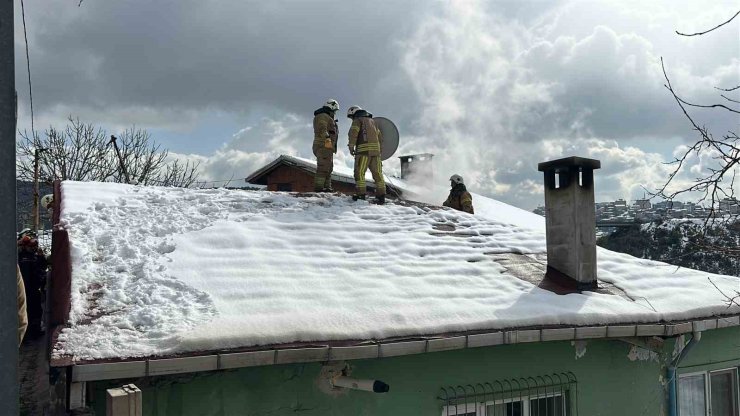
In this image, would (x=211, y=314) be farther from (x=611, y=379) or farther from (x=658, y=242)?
(x=658, y=242)

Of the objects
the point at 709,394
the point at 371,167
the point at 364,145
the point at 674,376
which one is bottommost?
the point at 709,394

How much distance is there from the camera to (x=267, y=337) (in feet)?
14.1

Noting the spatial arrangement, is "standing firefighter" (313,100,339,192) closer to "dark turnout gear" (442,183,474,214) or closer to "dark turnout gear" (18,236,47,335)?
"dark turnout gear" (442,183,474,214)

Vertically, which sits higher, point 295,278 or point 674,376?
point 295,278

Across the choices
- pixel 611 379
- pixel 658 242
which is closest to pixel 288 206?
pixel 611 379

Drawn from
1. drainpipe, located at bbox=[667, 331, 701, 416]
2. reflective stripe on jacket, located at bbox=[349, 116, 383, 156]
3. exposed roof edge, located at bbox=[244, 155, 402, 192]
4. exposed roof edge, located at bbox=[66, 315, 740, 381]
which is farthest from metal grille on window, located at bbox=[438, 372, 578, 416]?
exposed roof edge, located at bbox=[244, 155, 402, 192]

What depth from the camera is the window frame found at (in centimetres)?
526

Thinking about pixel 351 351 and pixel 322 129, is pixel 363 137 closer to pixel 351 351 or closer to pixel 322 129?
pixel 322 129

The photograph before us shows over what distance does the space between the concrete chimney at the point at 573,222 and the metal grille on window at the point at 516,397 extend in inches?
58.2

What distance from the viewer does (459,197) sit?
11.6m

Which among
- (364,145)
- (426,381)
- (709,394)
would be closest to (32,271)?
(364,145)

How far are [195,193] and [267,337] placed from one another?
4141mm

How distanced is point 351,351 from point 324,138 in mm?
5909

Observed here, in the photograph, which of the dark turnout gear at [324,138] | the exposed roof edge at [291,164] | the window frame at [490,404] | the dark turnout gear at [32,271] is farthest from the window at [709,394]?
the exposed roof edge at [291,164]
